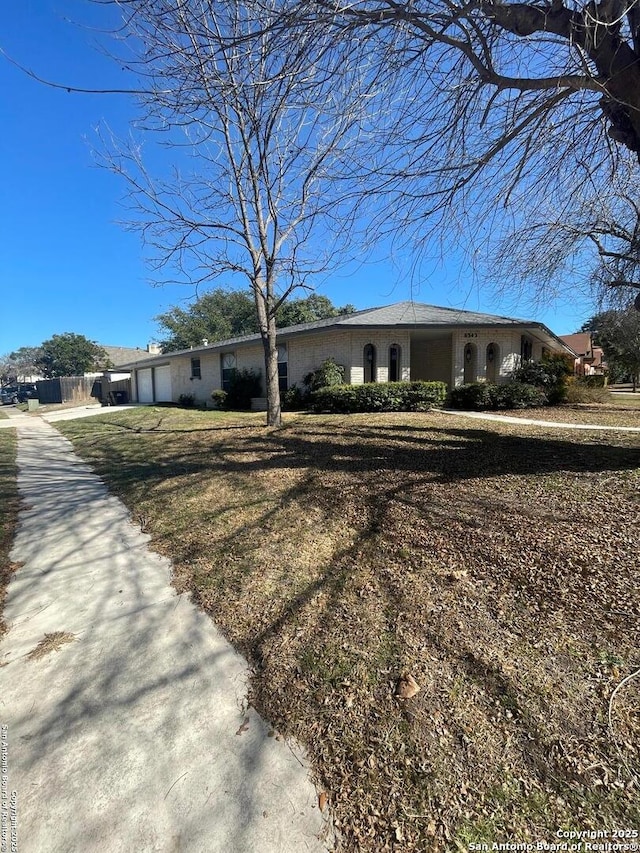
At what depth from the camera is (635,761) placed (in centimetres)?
167

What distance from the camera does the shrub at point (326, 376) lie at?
50.1 feet

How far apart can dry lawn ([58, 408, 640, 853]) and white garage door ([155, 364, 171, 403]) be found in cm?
2226

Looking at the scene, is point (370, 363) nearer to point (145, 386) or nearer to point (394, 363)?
point (394, 363)

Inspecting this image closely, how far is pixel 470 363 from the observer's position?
17469 mm

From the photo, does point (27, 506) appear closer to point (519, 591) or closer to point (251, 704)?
point (251, 704)

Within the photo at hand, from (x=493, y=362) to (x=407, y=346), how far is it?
4100mm

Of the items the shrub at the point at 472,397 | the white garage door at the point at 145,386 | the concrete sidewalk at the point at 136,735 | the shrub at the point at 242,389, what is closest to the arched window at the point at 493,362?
the shrub at the point at 472,397

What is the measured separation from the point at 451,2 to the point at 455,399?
494 inches

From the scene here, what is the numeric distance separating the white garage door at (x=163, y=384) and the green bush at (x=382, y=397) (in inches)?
618

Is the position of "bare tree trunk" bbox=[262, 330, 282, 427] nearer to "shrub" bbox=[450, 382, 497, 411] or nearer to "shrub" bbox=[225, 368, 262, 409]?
"shrub" bbox=[450, 382, 497, 411]

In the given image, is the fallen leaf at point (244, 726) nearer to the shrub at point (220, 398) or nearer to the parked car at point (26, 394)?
the shrub at point (220, 398)

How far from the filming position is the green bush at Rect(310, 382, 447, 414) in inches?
532

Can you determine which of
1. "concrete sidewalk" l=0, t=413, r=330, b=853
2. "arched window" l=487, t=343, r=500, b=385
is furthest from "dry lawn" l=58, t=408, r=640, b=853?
"arched window" l=487, t=343, r=500, b=385

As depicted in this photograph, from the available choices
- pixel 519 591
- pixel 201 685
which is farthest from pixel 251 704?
pixel 519 591
